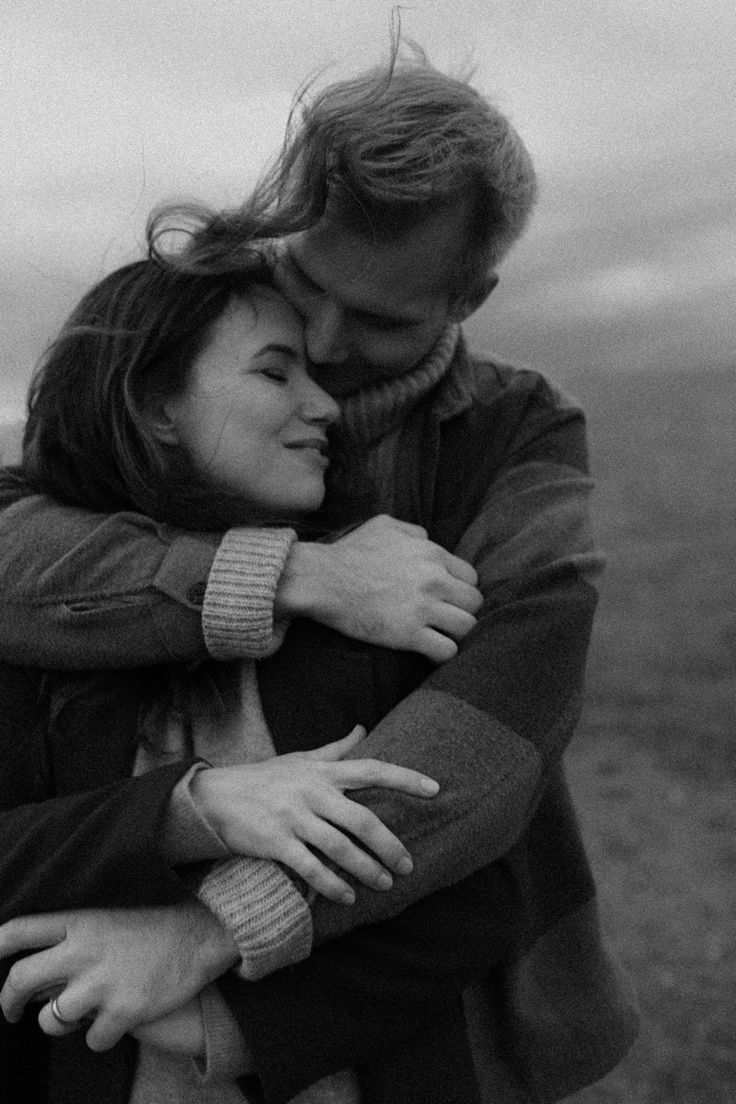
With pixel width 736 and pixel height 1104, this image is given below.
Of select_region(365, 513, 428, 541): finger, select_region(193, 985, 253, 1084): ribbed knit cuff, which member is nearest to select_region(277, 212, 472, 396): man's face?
select_region(365, 513, 428, 541): finger

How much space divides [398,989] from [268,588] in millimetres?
514

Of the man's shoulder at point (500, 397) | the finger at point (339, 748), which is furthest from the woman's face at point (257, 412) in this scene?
the finger at point (339, 748)

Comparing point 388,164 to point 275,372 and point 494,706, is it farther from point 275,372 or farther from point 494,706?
point 494,706

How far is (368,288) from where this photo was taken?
179 cm

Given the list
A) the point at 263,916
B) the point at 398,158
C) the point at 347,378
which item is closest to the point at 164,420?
the point at 347,378

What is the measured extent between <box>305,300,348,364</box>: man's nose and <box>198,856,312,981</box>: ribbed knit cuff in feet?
2.46

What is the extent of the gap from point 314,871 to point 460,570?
464mm

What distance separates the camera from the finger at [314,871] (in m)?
1.41

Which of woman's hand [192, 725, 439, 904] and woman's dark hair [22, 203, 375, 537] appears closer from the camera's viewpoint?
woman's hand [192, 725, 439, 904]

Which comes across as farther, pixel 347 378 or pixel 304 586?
pixel 347 378

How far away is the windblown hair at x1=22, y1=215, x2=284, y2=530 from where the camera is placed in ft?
5.68

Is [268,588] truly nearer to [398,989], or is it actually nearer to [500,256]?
[398,989]

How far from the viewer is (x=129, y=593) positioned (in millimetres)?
1594

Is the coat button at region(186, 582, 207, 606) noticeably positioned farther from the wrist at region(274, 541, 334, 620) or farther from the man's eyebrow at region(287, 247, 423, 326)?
the man's eyebrow at region(287, 247, 423, 326)
